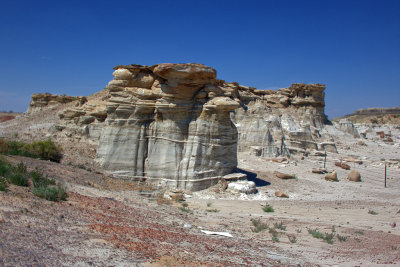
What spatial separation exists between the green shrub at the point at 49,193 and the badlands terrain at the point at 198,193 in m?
0.29

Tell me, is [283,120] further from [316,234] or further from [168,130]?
[316,234]

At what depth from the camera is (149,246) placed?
215 inches

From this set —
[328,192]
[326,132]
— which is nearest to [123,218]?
[328,192]

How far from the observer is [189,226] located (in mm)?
8117

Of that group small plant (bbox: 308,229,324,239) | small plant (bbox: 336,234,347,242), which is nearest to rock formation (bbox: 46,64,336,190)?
small plant (bbox: 308,229,324,239)

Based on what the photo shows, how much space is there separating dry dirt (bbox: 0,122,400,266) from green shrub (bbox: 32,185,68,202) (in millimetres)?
256

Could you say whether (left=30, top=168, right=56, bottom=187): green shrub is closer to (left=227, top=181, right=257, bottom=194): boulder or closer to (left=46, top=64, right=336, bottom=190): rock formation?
(left=46, top=64, right=336, bottom=190): rock formation

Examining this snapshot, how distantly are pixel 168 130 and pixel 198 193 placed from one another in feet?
11.0

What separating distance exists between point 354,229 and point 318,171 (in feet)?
37.0

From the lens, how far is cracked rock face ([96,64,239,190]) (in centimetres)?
1415

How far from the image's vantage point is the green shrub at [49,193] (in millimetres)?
7062

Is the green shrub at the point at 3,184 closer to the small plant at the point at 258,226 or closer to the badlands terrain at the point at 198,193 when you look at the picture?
the badlands terrain at the point at 198,193

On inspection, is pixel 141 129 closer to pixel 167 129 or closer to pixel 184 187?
pixel 167 129

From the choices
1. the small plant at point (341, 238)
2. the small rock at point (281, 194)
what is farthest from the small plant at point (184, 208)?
the small rock at point (281, 194)
